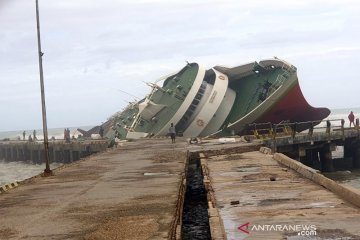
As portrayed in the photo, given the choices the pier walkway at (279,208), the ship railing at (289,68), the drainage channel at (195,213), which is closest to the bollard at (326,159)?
the ship railing at (289,68)

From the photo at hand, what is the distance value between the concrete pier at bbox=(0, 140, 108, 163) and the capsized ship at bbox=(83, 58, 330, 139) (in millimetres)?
5370

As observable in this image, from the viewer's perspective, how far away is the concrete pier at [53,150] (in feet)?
149

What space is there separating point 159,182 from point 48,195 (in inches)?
123

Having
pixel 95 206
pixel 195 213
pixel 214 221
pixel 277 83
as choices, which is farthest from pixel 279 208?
pixel 277 83

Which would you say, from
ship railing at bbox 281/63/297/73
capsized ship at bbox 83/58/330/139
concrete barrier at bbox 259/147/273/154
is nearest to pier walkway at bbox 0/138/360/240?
concrete barrier at bbox 259/147/273/154

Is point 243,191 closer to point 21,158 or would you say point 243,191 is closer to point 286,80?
point 286,80

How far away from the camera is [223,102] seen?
39.4 meters

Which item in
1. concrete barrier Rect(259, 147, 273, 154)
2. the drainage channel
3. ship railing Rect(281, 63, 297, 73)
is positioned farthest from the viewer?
ship railing Rect(281, 63, 297, 73)

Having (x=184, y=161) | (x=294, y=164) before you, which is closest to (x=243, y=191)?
(x=294, y=164)

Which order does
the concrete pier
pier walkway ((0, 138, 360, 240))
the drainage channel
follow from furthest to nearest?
the concrete pier, the drainage channel, pier walkway ((0, 138, 360, 240))

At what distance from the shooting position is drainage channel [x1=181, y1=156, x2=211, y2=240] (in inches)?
412

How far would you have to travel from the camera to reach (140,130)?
40.8 m

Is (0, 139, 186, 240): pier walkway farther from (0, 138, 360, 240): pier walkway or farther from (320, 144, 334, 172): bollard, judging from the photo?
(320, 144, 334, 172): bollard

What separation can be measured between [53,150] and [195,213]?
141 ft
